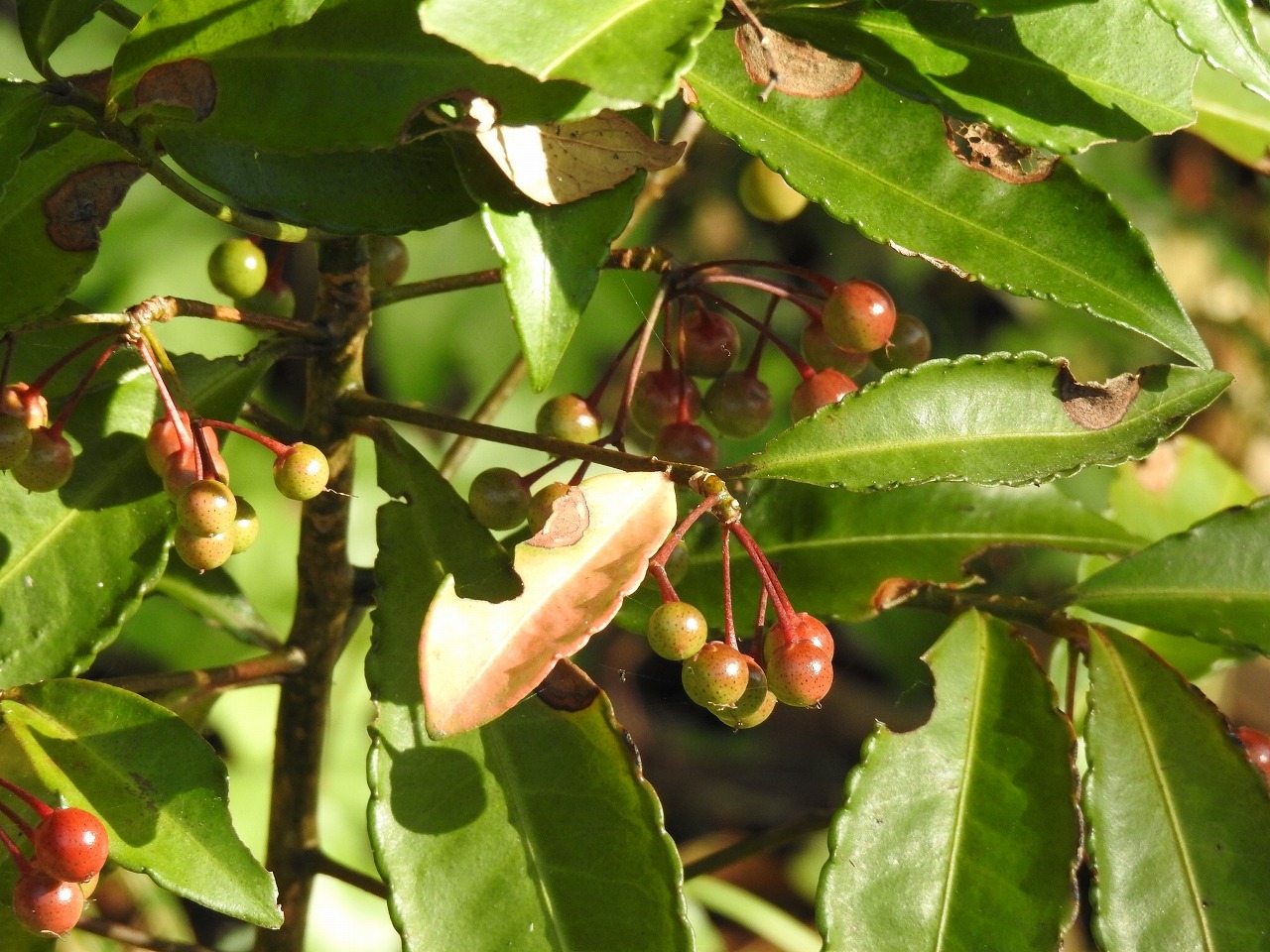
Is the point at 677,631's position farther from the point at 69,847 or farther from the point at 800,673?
the point at 69,847

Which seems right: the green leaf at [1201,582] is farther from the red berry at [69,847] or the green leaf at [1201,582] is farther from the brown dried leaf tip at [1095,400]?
the red berry at [69,847]

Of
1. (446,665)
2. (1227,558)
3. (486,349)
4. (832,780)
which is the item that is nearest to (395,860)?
(446,665)

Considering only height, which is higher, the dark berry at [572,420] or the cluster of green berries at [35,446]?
the cluster of green berries at [35,446]

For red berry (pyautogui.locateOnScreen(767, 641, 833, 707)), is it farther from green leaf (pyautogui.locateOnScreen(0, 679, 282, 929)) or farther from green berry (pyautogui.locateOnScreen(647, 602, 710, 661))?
green leaf (pyautogui.locateOnScreen(0, 679, 282, 929))

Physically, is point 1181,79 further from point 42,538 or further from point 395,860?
point 42,538

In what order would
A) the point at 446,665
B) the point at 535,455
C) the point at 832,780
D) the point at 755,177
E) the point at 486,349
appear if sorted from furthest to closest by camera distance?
the point at 832,780
the point at 486,349
the point at 535,455
the point at 755,177
the point at 446,665

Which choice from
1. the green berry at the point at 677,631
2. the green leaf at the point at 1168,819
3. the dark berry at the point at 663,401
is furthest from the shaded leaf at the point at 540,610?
the green leaf at the point at 1168,819

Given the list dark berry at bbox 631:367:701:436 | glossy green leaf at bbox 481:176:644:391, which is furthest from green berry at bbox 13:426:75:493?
dark berry at bbox 631:367:701:436
